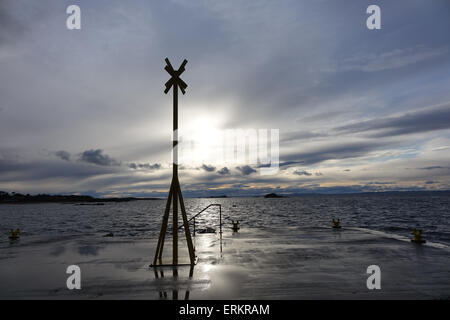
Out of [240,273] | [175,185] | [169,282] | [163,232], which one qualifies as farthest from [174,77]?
[240,273]

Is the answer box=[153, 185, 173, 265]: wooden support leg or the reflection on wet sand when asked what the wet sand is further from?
box=[153, 185, 173, 265]: wooden support leg

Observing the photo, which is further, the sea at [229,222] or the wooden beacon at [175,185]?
the sea at [229,222]

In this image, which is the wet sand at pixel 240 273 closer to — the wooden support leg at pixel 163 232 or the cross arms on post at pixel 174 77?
the wooden support leg at pixel 163 232

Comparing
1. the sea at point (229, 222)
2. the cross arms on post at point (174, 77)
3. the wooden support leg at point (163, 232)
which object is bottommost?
the sea at point (229, 222)

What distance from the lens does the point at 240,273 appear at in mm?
8766

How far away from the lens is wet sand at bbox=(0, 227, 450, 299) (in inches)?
272

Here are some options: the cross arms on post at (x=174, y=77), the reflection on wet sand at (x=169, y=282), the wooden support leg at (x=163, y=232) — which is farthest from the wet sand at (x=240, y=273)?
the cross arms on post at (x=174, y=77)

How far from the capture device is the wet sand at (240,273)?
22.7ft

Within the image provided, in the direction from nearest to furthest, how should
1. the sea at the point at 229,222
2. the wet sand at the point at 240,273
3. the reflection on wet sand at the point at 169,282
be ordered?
1. the reflection on wet sand at the point at 169,282
2. the wet sand at the point at 240,273
3. the sea at the point at 229,222

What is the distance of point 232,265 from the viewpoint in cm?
988

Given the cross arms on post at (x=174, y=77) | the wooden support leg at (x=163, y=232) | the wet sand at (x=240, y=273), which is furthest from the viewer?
the cross arms on post at (x=174, y=77)

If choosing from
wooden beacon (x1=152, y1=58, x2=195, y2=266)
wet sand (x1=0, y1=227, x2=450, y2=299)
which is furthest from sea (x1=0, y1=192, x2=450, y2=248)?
wooden beacon (x1=152, y1=58, x2=195, y2=266)
